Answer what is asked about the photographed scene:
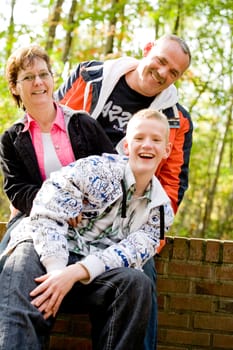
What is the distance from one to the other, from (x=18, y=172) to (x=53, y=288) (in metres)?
0.80

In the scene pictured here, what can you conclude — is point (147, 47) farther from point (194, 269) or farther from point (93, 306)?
point (93, 306)

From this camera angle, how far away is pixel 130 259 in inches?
112

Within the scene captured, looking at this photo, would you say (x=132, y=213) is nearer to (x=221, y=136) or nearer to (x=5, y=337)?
(x=5, y=337)

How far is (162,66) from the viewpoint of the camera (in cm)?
357

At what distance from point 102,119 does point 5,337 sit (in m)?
1.53

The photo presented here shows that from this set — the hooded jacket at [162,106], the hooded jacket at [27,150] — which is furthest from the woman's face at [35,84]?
the hooded jacket at [162,106]

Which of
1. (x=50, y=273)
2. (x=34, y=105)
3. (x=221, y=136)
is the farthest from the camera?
(x=221, y=136)

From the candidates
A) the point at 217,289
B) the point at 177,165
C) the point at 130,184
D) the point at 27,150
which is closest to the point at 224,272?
the point at 217,289

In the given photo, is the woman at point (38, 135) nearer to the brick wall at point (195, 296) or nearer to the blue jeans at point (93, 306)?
the blue jeans at point (93, 306)

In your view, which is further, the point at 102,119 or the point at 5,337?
the point at 102,119

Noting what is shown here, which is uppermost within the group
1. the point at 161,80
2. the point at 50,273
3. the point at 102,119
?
the point at 161,80

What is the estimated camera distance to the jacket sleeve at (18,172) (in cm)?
318

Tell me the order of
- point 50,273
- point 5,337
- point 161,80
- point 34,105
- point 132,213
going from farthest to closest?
point 161,80 → point 34,105 → point 132,213 → point 50,273 → point 5,337

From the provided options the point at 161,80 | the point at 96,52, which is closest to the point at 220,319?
the point at 161,80
